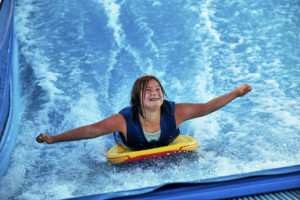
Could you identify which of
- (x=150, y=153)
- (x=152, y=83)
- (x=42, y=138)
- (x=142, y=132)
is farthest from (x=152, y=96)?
(x=42, y=138)

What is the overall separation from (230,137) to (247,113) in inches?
19.0

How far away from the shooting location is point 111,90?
12.1 ft

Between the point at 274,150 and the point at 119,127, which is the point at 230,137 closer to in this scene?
the point at 274,150

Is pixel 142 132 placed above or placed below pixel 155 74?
below

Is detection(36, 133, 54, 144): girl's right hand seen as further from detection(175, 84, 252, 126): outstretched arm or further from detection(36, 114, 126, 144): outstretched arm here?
detection(175, 84, 252, 126): outstretched arm

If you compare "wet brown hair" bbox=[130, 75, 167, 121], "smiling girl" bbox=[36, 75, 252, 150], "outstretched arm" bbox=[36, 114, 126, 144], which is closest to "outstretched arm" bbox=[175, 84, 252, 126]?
"smiling girl" bbox=[36, 75, 252, 150]

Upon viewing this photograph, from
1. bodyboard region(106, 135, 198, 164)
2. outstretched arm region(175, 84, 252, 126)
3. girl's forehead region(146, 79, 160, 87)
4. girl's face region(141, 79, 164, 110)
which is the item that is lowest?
bodyboard region(106, 135, 198, 164)

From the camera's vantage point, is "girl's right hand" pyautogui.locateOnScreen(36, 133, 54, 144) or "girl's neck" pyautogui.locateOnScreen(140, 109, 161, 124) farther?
"girl's neck" pyautogui.locateOnScreen(140, 109, 161, 124)

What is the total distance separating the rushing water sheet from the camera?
247 cm

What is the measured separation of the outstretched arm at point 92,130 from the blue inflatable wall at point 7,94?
63 centimetres

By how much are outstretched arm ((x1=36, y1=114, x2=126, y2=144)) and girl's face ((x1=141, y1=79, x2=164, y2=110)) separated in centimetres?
21

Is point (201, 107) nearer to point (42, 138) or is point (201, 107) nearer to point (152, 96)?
point (152, 96)

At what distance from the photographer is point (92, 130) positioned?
2293 mm

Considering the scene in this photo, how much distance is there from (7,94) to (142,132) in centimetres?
139
